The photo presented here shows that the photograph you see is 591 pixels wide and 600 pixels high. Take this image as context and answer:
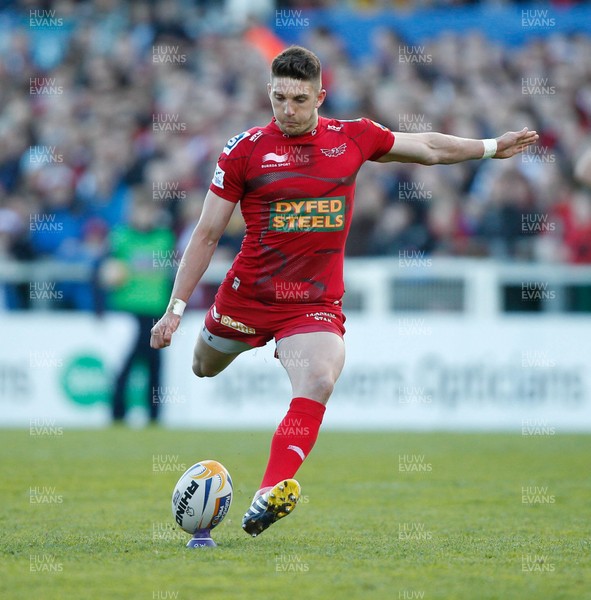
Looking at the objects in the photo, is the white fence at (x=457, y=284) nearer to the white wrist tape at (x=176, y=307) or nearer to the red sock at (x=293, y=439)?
the white wrist tape at (x=176, y=307)

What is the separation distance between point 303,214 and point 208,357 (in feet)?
3.81

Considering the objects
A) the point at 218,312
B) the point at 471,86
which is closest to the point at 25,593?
the point at 218,312

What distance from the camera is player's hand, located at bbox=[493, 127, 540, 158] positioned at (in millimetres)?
7273

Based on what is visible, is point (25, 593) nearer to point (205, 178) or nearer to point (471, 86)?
point (205, 178)

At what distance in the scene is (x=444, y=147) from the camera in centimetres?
714

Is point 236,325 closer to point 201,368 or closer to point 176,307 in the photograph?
point 176,307

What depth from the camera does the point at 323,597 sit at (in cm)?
483

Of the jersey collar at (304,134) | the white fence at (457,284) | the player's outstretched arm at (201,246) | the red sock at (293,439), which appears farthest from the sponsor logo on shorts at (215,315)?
the white fence at (457,284)

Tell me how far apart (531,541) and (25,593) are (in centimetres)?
282

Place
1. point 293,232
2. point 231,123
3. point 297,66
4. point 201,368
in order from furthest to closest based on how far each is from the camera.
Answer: point 231,123
point 201,368
point 293,232
point 297,66

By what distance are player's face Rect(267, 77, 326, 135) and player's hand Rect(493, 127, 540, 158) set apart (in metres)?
1.25

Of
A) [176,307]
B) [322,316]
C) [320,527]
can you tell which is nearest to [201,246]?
[176,307]

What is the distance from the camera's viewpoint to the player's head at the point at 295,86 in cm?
646

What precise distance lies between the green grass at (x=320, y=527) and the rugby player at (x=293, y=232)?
0.82 meters
